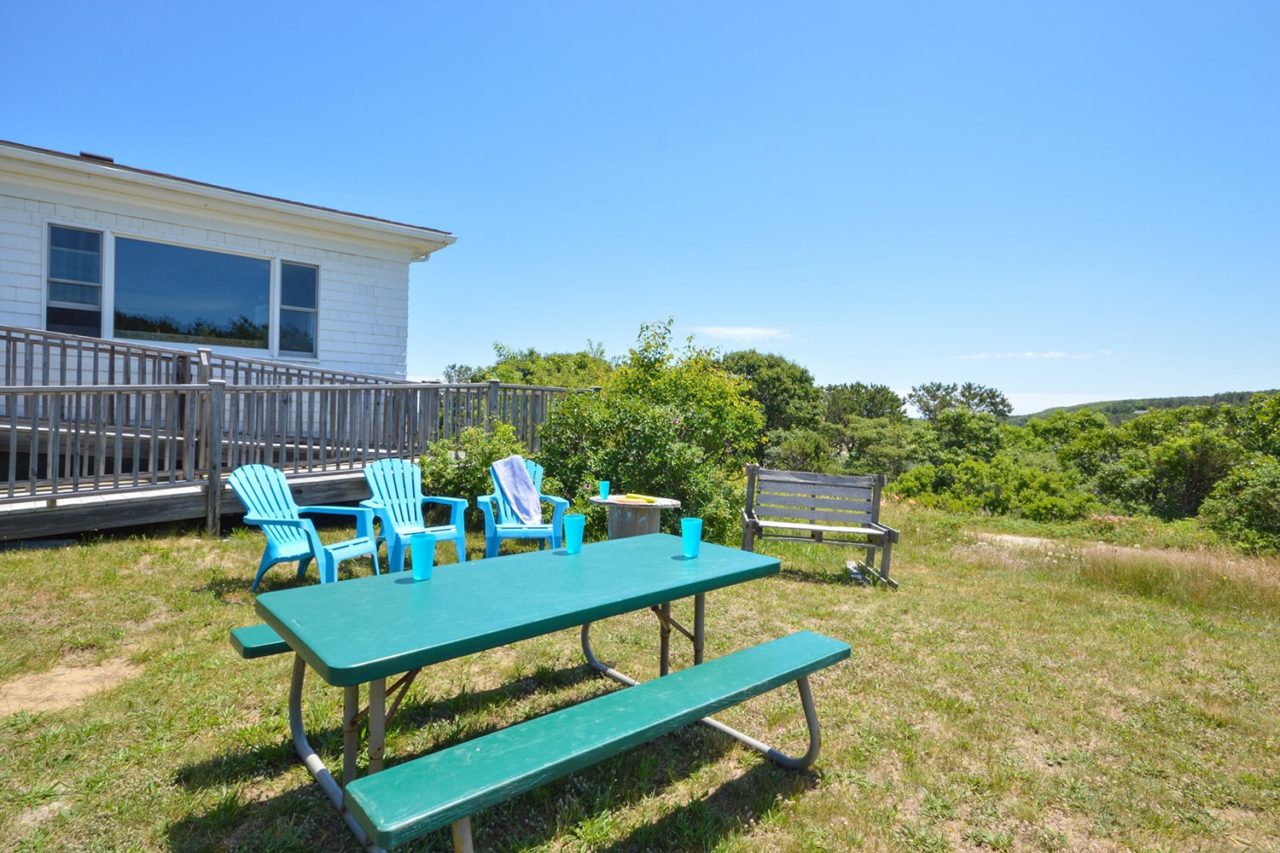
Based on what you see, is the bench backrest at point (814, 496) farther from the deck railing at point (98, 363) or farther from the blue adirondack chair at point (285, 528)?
the deck railing at point (98, 363)

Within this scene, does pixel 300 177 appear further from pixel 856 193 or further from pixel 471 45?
pixel 856 193

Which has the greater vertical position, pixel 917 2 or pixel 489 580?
pixel 917 2

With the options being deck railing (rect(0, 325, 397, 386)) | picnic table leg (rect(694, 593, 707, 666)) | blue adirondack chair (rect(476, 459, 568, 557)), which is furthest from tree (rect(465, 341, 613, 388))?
picnic table leg (rect(694, 593, 707, 666))

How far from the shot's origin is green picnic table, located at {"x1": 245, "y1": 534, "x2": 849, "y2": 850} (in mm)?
1597

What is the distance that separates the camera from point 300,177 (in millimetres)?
12891

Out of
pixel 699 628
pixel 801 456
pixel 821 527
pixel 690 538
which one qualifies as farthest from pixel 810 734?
pixel 801 456

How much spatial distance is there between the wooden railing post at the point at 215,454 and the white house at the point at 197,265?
11.4ft

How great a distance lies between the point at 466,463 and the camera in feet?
23.2

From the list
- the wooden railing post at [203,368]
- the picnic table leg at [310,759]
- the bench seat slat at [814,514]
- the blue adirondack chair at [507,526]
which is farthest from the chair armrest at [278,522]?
the bench seat slat at [814,514]

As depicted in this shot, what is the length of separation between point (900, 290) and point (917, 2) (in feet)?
80.4

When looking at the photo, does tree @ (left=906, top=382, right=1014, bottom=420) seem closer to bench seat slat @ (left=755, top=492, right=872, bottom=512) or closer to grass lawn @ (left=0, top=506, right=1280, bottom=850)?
bench seat slat @ (left=755, top=492, right=872, bottom=512)

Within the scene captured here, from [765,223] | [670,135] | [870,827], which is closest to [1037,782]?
[870,827]

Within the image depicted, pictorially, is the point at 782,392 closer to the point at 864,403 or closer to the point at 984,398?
the point at 864,403

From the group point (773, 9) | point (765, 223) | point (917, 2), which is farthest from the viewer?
point (765, 223)
